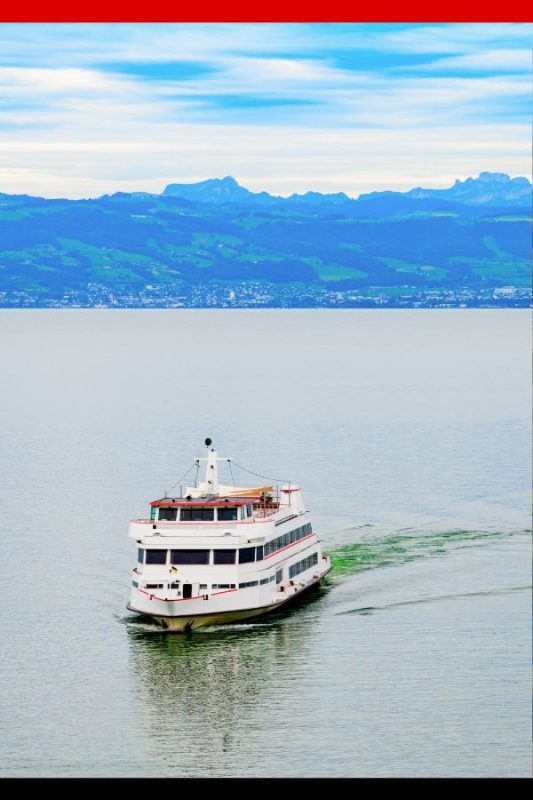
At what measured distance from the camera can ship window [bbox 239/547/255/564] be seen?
4984 centimetres

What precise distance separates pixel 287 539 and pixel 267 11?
41159mm

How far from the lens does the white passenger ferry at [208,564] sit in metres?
48.1

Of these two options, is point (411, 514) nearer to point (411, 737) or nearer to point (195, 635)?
point (195, 635)

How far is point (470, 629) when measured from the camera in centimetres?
4638

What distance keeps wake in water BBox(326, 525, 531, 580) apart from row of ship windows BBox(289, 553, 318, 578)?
3.96 ft

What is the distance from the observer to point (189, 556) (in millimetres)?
49500

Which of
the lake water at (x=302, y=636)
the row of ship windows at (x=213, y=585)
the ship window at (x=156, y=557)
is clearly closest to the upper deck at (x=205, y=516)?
the ship window at (x=156, y=557)

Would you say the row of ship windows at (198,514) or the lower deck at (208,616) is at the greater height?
the row of ship windows at (198,514)

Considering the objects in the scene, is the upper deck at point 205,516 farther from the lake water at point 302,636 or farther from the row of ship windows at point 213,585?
the lake water at point 302,636

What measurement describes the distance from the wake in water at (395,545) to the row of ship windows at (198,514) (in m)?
6.89

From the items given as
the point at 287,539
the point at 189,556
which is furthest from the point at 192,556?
the point at 287,539

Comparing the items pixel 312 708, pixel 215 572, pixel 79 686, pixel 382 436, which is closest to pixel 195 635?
pixel 215 572

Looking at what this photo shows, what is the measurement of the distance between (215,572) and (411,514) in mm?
24363

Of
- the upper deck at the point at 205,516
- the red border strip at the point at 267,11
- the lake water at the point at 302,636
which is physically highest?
the red border strip at the point at 267,11
